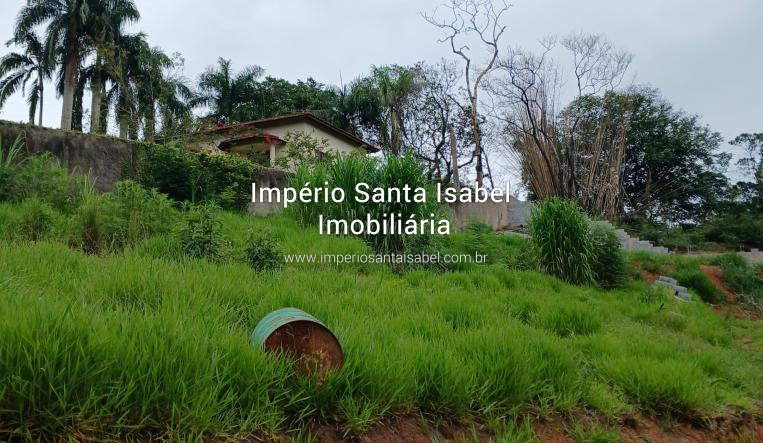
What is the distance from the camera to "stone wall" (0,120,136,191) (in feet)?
16.3

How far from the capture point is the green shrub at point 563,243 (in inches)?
234

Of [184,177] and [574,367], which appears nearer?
[574,367]

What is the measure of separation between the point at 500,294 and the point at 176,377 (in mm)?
3133

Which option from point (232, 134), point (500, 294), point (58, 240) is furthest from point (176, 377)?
point (232, 134)

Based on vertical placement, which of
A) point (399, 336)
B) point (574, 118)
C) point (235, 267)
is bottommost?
point (399, 336)

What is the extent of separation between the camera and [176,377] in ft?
4.83

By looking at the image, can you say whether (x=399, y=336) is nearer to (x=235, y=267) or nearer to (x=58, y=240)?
(x=235, y=267)

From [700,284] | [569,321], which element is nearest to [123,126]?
[569,321]

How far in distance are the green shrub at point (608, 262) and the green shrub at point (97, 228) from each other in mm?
5543

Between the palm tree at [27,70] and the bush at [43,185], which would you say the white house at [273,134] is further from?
the palm tree at [27,70]

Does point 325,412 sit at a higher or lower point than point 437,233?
lower

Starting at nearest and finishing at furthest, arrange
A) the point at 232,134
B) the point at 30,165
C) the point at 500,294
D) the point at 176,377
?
the point at 176,377 < the point at 500,294 < the point at 30,165 < the point at 232,134

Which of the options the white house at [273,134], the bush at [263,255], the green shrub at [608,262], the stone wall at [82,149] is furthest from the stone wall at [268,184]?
the white house at [273,134]

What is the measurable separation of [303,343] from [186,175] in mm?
4546
